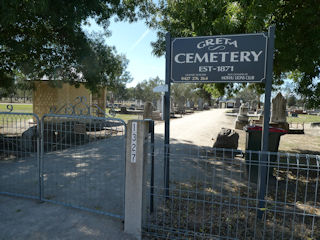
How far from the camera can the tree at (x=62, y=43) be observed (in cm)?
657

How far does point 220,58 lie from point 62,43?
263 inches

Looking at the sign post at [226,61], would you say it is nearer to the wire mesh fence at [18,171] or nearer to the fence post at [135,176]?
the fence post at [135,176]

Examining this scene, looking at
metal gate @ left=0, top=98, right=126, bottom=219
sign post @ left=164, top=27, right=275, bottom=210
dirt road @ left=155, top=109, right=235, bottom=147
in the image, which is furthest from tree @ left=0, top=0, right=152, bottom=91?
dirt road @ left=155, top=109, right=235, bottom=147

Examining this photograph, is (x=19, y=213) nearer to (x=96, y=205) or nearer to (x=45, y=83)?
(x=96, y=205)

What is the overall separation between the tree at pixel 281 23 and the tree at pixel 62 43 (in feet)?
10.3

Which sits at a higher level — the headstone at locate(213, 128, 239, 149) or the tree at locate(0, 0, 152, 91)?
the tree at locate(0, 0, 152, 91)

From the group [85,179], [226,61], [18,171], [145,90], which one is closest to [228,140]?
[226,61]

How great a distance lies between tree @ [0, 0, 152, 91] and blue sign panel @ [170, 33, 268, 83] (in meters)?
4.11

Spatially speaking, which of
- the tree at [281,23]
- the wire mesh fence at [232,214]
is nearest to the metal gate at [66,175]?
the wire mesh fence at [232,214]

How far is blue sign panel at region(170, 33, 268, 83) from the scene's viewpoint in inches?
143

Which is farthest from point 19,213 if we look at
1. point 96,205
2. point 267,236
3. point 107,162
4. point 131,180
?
point 267,236

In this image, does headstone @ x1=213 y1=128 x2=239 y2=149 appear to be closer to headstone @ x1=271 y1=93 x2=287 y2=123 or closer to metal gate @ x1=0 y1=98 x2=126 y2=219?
metal gate @ x1=0 y1=98 x2=126 y2=219

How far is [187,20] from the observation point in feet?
21.1

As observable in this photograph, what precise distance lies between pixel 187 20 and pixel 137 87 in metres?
61.0
